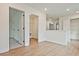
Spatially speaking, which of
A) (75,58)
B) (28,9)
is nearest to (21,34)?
(28,9)

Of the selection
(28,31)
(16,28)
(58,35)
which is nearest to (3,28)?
(28,31)

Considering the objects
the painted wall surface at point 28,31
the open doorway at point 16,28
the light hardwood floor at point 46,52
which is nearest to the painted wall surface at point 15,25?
the open doorway at point 16,28

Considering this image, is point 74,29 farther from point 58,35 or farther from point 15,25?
point 15,25

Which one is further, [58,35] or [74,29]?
[58,35]

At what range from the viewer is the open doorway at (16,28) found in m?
4.52

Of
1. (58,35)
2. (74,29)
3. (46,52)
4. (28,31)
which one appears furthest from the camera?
(58,35)

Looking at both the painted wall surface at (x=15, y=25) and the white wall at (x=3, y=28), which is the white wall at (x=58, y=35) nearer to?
the painted wall surface at (x=15, y=25)

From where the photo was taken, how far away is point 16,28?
5.19 metres

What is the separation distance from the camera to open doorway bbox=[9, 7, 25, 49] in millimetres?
4521

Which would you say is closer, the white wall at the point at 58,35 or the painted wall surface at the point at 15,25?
the white wall at the point at 58,35

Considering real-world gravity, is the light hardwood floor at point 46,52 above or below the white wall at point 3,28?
below

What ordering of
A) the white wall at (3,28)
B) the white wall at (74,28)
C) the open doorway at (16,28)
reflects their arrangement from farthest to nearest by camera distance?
the open doorway at (16,28), the white wall at (74,28), the white wall at (3,28)

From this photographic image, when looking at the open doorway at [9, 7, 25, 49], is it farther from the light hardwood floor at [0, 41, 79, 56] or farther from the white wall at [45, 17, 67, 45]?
the white wall at [45, 17, 67, 45]

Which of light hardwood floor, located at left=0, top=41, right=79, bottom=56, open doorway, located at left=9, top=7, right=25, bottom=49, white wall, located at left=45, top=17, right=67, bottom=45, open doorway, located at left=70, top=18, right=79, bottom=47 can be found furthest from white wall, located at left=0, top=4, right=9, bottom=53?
open doorway, located at left=70, top=18, right=79, bottom=47
